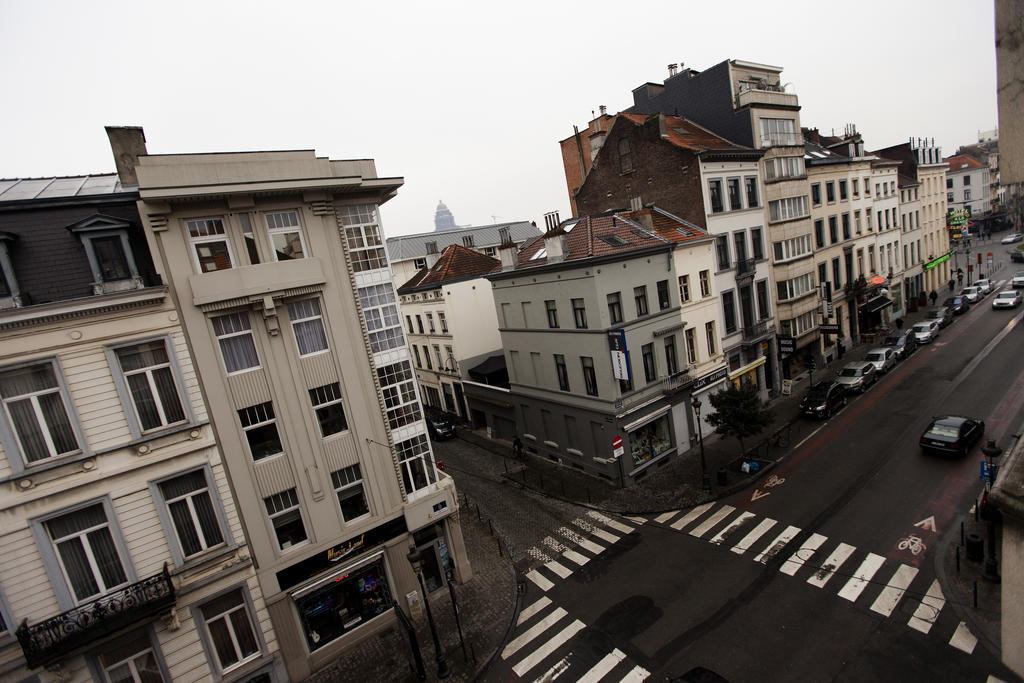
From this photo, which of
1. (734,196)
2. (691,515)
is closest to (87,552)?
(691,515)

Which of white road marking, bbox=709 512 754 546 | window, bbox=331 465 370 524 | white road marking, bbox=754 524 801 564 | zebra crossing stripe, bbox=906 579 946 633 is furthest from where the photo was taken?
white road marking, bbox=709 512 754 546

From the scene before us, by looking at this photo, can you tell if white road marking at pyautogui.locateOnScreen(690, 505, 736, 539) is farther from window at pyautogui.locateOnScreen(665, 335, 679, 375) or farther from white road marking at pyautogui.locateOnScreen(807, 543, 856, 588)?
window at pyautogui.locateOnScreen(665, 335, 679, 375)

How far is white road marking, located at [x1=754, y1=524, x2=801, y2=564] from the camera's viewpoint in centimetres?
1775

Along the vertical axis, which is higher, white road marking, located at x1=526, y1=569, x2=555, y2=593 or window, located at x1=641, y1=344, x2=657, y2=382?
window, located at x1=641, y1=344, x2=657, y2=382

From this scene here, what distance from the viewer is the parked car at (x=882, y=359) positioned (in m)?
34.0

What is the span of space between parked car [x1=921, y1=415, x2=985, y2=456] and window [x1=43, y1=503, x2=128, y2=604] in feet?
101

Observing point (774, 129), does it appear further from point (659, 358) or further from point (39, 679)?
point (39, 679)

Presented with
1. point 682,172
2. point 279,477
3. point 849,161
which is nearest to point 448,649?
point 279,477

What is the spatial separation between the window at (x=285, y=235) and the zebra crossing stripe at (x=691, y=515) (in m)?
17.9

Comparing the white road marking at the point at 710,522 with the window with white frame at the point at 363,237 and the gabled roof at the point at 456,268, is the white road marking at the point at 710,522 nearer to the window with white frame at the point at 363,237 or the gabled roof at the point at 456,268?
the window with white frame at the point at 363,237

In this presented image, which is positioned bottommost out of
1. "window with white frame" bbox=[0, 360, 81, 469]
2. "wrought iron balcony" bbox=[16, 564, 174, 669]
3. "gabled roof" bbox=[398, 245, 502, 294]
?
"wrought iron balcony" bbox=[16, 564, 174, 669]

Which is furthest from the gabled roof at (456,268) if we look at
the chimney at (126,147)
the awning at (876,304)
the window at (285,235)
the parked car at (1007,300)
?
the parked car at (1007,300)

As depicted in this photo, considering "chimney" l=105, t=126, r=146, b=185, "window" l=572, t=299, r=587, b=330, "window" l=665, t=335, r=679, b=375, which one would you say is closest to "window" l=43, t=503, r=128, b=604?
"chimney" l=105, t=126, r=146, b=185

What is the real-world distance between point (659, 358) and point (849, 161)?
89.8ft
